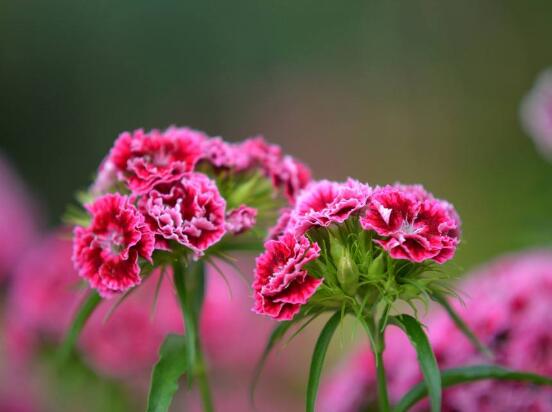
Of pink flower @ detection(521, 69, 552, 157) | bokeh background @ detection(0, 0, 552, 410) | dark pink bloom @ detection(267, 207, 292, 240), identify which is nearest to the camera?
dark pink bloom @ detection(267, 207, 292, 240)

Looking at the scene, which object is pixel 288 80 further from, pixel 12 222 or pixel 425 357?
pixel 425 357

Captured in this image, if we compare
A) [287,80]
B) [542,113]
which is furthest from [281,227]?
[287,80]

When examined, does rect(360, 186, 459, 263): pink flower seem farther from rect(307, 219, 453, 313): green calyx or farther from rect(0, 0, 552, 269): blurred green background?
rect(0, 0, 552, 269): blurred green background

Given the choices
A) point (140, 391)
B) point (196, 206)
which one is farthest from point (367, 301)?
point (140, 391)

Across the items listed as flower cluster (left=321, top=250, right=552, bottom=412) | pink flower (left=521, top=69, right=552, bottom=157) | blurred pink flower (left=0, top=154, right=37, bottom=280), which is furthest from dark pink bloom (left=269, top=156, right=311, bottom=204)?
blurred pink flower (left=0, top=154, right=37, bottom=280)

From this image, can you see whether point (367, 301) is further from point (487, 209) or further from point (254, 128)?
point (254, 128)

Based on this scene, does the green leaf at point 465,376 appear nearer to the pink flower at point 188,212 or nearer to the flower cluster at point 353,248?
the flower cluster at point 353,248
